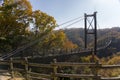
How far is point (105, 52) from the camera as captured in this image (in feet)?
208

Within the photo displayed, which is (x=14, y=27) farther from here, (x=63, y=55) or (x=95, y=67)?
(x=95, y=67)

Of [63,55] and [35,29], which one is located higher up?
[35,29]

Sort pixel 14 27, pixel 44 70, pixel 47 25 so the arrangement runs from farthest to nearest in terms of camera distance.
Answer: pixel 47 25 → pixel 14 27 → pixel 44 70

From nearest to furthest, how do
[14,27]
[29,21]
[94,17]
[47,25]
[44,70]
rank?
1. [44,70]
2. [14,27]
3. [29,21]
4. [47,25]
5. [94,17]

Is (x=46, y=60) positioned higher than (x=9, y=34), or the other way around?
(x=9, y=34)

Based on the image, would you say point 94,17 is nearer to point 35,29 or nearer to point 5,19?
point 35,29

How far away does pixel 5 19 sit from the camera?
42781mm

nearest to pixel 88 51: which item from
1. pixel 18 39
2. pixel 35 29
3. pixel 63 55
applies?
pixel 63 55

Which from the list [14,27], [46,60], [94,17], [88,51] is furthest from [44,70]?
[94,17]

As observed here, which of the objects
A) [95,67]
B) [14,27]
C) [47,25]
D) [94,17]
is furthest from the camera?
[94,17]

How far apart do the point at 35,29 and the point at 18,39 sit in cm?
638

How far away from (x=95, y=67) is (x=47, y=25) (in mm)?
40466

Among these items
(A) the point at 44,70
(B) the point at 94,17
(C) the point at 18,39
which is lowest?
(A) the point at 44,70

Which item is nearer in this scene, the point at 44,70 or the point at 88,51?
the point at 44,70
